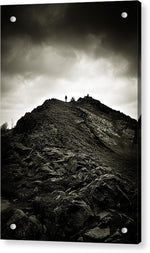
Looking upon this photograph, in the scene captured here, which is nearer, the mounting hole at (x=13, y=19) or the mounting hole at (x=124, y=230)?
the mounting hole at (x=124, y=230)

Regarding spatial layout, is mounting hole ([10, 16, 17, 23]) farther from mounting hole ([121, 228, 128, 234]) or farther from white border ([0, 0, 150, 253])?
mounting hole ([121, 228, 128, 234])

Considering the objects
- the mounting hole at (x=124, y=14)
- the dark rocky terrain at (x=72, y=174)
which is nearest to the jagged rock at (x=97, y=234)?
the dark rocky terrain at (x=72, y=174)

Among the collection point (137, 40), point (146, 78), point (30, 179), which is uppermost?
point (137, 40)

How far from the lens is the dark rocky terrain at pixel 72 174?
1553 millimetres

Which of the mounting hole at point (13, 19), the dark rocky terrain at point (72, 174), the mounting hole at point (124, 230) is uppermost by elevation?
the mounting hole at point (13, 19)

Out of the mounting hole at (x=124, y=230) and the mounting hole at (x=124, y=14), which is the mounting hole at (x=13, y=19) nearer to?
the mounting hole at (x=124, y=14)

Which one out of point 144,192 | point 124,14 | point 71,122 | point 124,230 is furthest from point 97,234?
point 124,14

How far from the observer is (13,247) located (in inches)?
63.7

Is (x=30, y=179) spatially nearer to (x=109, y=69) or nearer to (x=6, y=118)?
(x=6, y=118)

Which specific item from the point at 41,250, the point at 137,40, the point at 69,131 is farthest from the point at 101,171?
the point at 137,40

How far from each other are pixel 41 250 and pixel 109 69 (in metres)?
0.63

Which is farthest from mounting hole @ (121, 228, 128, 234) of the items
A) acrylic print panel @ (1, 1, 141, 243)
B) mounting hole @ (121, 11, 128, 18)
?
mounting hole @ (121, 11, 128, 18)

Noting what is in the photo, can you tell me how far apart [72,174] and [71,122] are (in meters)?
0.17

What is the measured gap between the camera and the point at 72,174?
160 cm
